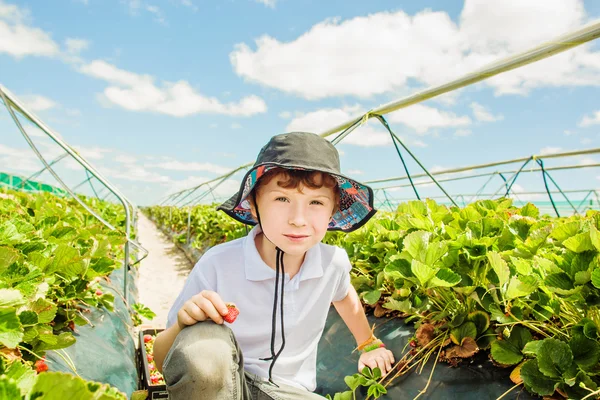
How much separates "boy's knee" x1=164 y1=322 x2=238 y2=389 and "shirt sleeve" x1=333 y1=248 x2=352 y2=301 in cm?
65

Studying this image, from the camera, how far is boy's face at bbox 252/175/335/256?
4.50 feet

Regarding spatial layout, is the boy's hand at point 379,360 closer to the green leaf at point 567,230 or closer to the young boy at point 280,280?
the young boy at point 280,280

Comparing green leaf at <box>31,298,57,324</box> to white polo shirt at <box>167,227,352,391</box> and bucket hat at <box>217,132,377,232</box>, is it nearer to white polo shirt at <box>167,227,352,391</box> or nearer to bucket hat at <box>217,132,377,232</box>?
white polo shirt at <box>167,227,352,391</box>

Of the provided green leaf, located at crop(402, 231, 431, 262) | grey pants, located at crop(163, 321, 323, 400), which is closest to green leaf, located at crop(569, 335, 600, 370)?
green leaf, located at crop(402, 231, 431, 262)

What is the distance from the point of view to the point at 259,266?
149 cm

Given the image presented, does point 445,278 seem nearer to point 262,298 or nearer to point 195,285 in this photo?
point 262,298

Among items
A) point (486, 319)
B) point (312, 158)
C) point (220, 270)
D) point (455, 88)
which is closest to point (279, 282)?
A: point (220, 270)

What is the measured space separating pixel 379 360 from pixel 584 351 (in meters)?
0.69

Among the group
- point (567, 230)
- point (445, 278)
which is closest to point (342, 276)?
point (445, 278)

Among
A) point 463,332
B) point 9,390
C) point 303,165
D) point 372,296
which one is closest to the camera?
point 9,390

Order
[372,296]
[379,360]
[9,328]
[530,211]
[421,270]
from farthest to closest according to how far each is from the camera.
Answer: [530,211] → [372,296] → [379,360] → [421,270] → [9,328]

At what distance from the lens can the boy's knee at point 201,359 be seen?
1.06 meters

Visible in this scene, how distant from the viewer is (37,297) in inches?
48.2

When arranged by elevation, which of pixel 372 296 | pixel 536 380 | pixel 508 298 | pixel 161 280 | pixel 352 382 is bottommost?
pixel 161 280
